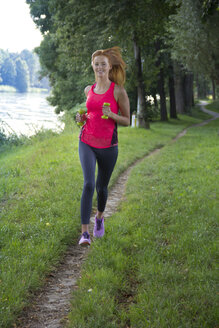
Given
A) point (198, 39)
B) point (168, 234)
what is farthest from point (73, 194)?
point (198, 39)

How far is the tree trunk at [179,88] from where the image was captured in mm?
29062

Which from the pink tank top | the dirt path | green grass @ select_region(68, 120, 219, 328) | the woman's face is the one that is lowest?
the dirt path

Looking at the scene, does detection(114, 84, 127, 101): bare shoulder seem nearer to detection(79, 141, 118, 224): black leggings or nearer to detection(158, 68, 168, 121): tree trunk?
detection(79, 141, 118, 224): black leggings

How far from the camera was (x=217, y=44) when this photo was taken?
18922 mm

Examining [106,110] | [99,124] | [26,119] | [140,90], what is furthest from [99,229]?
[26,119]

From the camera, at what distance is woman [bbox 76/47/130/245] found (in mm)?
4332

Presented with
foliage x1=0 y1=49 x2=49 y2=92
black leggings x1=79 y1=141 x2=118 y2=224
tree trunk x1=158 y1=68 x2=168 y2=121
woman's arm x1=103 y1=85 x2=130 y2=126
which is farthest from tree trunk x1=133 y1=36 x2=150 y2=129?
foliage x1=0 y1=49 x2=49 y2=92

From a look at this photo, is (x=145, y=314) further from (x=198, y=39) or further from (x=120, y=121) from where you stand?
(x=198, y=39)

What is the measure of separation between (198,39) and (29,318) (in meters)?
18.8

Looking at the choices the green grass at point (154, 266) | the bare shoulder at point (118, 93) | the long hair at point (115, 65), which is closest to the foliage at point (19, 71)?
the green grass at point (154, 266)

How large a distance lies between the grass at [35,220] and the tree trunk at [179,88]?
20469 millimetres

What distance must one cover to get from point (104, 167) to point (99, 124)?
1.98 ft

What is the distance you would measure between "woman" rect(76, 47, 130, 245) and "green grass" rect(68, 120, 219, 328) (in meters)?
0.69

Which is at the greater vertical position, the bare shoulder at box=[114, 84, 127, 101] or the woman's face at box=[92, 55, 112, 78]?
the woman's face at box=[92, 55, 112, 78]
